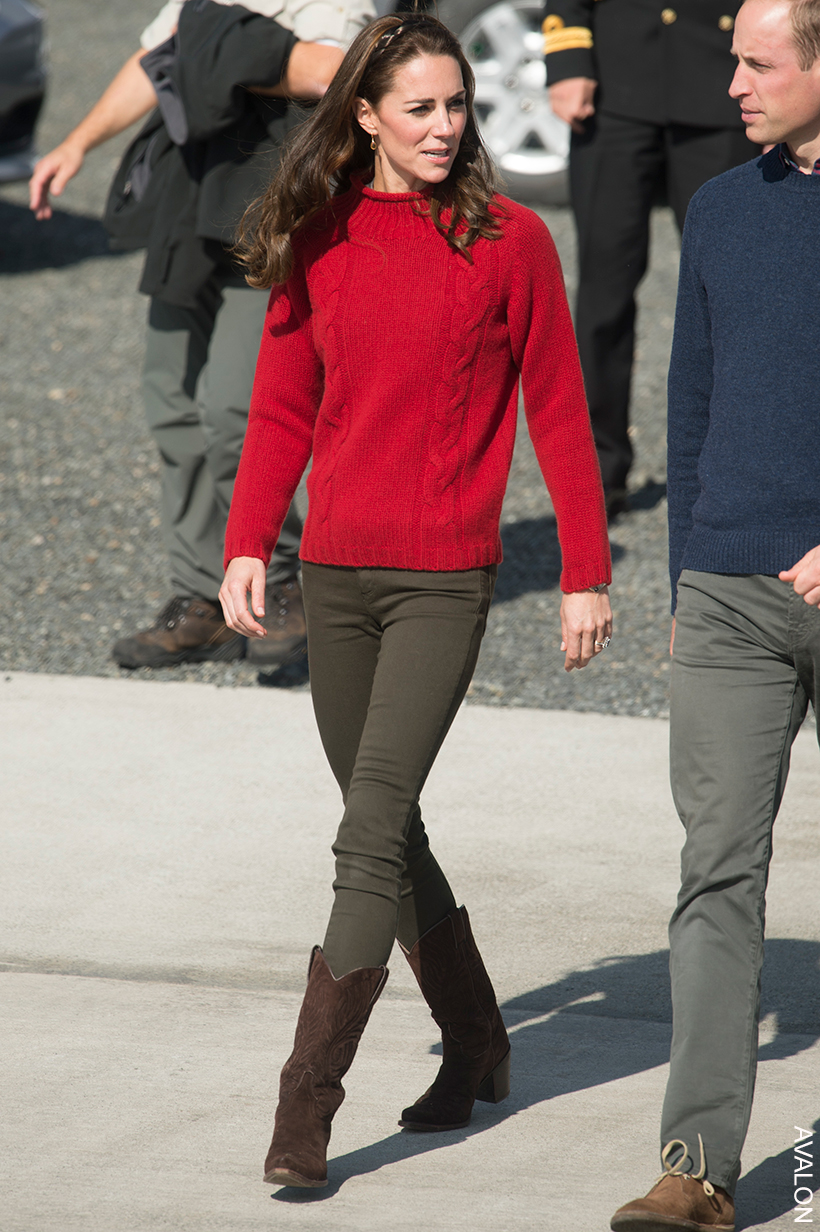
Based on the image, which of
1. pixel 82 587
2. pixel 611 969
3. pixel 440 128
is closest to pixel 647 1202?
pixel 611 969

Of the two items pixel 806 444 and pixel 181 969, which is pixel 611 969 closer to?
pixel 181 969

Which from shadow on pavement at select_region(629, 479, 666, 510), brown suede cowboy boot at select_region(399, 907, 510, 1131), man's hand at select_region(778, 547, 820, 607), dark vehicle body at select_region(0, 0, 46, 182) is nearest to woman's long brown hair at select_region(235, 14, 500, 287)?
man's hand at select_region(778, 547, 820, 607)

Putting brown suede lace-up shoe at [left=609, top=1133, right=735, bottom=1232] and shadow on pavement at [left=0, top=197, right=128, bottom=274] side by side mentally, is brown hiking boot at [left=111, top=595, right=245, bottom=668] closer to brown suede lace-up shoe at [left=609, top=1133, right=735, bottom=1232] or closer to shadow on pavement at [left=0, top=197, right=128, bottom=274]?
brown suede lace-up shoe at [left=609, top=1133, right=735, bottom=1232]

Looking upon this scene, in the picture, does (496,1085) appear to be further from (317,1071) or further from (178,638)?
(178,638)

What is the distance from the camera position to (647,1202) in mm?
2459

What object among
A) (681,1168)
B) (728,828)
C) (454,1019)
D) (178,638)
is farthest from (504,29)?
(681,1168)

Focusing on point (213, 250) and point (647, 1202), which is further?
point (213, 250)

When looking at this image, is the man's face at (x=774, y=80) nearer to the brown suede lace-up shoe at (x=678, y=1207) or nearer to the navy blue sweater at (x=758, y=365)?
the navy blue sweater at (x=758, y=365)

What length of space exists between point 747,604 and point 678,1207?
3.01 feet

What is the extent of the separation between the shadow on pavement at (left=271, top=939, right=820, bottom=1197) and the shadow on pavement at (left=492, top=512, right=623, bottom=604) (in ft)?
9.48

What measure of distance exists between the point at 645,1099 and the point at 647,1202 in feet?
1.92

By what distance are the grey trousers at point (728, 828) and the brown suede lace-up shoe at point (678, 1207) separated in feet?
0.06

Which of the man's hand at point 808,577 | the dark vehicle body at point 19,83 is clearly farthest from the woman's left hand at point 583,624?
the dark vehicle body at point 19,83

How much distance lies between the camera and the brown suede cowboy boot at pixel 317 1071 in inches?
103
